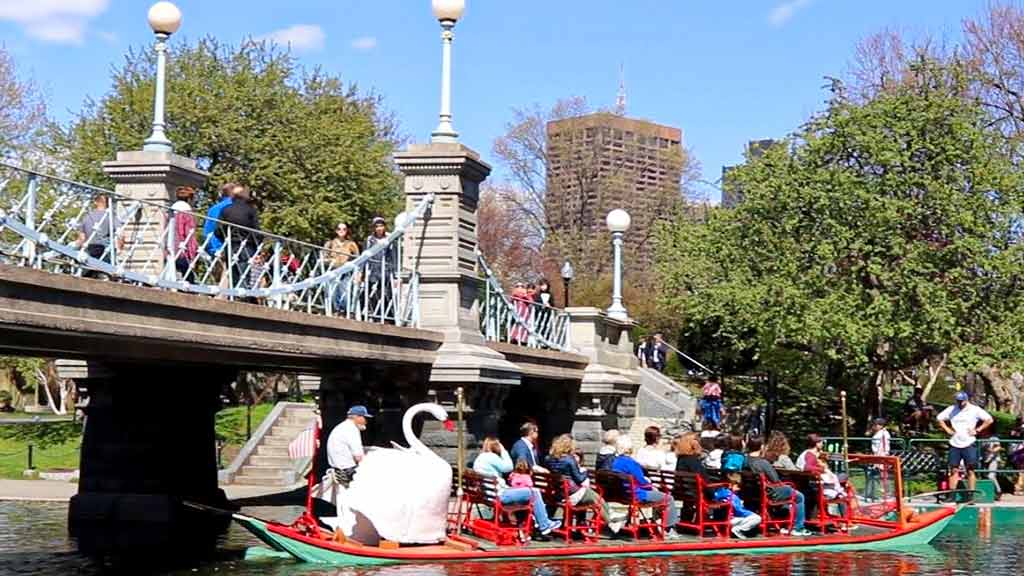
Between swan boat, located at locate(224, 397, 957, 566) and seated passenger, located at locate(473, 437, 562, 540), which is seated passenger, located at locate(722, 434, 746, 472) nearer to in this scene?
swan boat, located at locate(224, 397, 957, 566)

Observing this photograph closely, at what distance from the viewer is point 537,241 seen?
224 ft

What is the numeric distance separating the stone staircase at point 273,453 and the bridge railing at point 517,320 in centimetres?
630

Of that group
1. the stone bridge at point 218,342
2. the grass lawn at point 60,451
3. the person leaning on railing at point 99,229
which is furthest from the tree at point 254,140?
the person leaning on railing at point 99,229

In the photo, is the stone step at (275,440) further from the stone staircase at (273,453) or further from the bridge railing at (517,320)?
the bridge railing at (517,320)

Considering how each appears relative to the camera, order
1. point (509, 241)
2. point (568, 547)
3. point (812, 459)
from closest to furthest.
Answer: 1. point (568, 547)
2. point (812, 459)
3. point (509, 241)

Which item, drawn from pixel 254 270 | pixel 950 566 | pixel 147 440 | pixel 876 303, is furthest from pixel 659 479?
pixel 876 303

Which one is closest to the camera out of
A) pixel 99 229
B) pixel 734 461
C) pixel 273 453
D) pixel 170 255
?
pixel 99 229

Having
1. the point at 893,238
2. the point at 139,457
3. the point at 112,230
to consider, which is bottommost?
the point at 139,457

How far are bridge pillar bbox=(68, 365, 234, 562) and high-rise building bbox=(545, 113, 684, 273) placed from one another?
41561mm

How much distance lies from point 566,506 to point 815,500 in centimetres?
415

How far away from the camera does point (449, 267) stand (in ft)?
69.6

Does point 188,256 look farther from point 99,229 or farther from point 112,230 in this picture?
point 112,230

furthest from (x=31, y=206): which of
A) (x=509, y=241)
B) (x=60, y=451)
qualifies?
(x=509, y=241)

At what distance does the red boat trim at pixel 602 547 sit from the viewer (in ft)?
53.5
